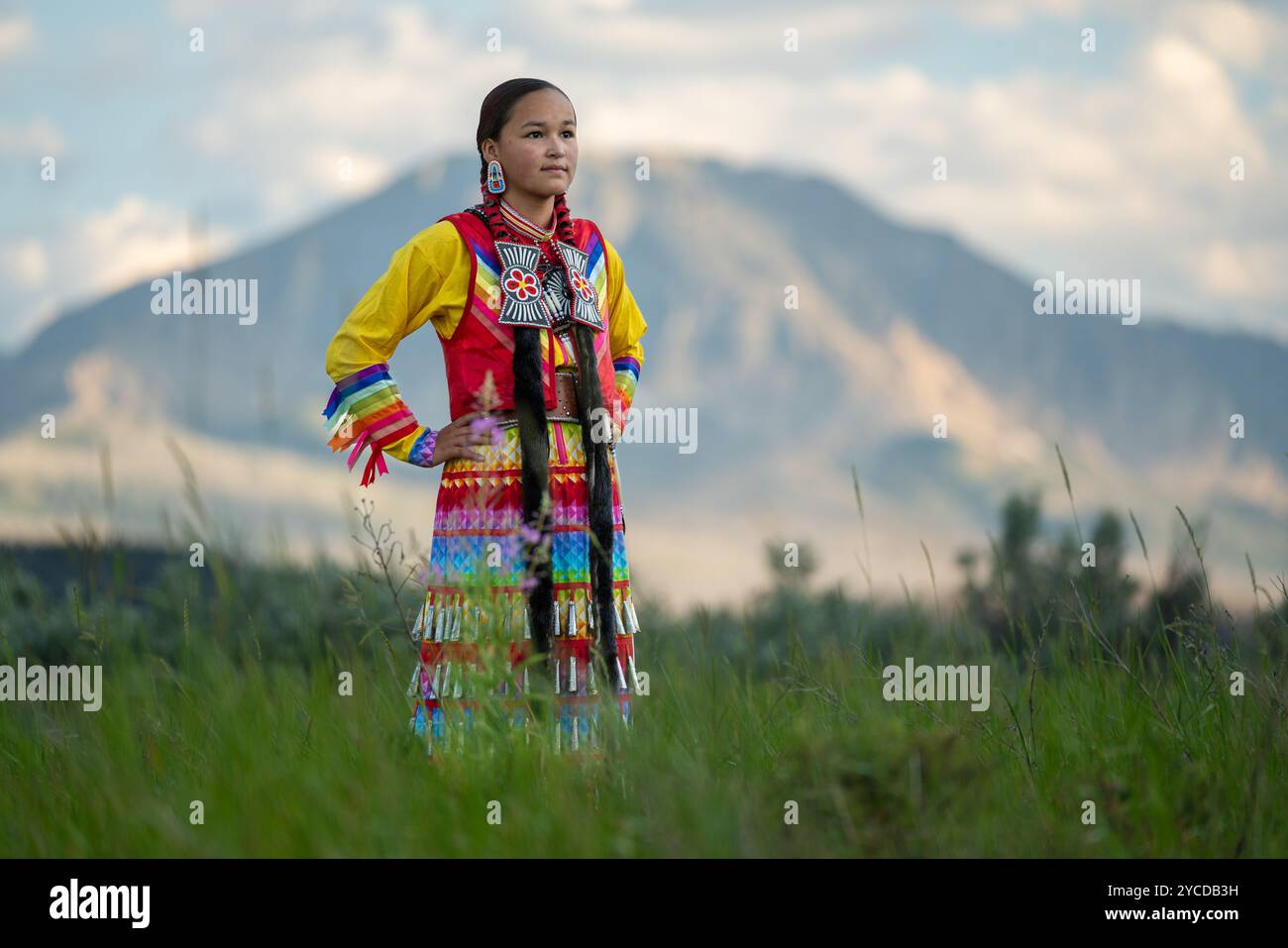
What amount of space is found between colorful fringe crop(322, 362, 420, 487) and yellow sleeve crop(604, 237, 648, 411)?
82 cm

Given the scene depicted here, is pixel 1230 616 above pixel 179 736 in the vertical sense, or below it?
above

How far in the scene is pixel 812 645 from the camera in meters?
9.52

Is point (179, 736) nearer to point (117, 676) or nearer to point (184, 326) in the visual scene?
point (117, 676)

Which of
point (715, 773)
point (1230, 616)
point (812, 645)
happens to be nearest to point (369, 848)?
point (715, 773)

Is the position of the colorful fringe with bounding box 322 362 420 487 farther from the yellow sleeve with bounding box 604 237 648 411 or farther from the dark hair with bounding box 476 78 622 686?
the yellow sleeve with bounding box 604 237 648 411

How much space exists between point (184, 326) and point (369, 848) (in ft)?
10.1

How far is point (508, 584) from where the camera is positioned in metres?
3.89

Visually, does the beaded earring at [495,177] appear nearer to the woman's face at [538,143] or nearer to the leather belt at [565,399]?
the woman's face at [538,143]

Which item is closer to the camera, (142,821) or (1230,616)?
(142,821)

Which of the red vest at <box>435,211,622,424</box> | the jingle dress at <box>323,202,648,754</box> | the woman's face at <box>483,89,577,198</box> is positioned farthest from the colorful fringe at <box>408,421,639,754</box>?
the woman's face at <box>483,89,577,198</box>

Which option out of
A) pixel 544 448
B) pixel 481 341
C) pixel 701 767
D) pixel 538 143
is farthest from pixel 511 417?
pixel 701 767

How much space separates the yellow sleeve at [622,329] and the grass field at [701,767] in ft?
3.10

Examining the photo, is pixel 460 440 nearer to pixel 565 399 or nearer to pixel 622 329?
pixel 565 399

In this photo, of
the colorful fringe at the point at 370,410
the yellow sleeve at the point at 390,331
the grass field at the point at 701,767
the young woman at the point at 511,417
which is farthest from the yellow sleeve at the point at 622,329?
the grass field at the point at 701,767
